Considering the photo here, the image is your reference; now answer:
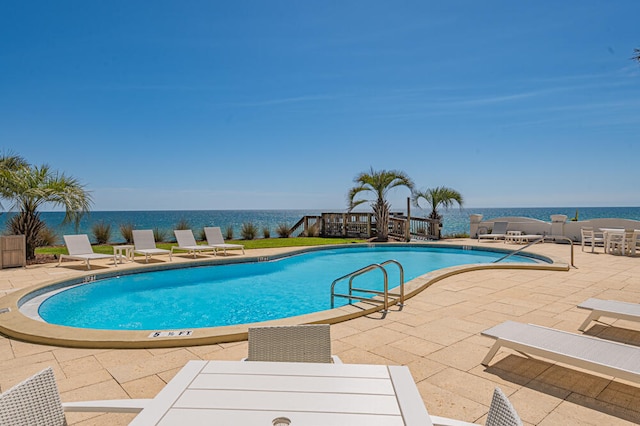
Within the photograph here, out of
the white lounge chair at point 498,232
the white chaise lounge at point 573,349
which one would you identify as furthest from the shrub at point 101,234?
the white lounge chair at point 498,232

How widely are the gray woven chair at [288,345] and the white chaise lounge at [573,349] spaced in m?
1.82

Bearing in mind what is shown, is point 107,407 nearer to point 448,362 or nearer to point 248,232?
point 448,362

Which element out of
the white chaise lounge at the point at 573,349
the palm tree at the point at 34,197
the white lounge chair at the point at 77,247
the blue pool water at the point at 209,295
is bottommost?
the blue pool water at the point at 209,295

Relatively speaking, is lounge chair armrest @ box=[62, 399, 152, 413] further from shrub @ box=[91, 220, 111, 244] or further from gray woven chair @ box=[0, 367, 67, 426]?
shrub @ box=[91, 220, 111, 244]

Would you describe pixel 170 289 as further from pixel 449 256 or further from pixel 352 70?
pixel 352 70

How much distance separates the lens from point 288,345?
2.33 meters

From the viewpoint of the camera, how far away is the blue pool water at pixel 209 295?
6.16 metres

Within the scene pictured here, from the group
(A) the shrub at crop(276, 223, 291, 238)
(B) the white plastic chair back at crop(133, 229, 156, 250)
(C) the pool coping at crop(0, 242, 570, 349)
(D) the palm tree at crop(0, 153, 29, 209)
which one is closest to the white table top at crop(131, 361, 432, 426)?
(C) the pool coping at crop(0, 242, 570, 349)

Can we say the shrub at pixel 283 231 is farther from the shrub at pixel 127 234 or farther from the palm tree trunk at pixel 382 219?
A: the shrub at pixel 127 234

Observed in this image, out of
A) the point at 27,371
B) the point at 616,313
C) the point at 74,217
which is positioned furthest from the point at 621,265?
the point at 74,217

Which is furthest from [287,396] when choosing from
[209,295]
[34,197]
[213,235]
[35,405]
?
[34,197]

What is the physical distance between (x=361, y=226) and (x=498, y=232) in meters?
6.01

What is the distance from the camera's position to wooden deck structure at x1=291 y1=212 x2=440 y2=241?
16812 mm

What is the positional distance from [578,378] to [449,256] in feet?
33.3
